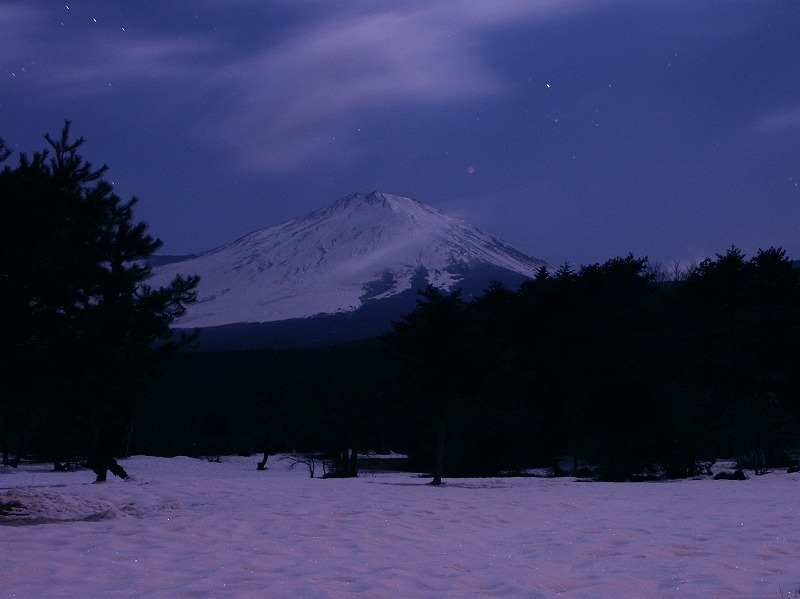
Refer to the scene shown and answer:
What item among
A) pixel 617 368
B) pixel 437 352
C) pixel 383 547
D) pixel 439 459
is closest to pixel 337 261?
pixel 617 368

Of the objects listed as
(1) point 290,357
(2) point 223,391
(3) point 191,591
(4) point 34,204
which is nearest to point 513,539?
(3) point 191,591

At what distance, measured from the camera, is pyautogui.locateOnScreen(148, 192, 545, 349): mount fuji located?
409 ft

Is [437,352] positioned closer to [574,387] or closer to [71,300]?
[71,300]

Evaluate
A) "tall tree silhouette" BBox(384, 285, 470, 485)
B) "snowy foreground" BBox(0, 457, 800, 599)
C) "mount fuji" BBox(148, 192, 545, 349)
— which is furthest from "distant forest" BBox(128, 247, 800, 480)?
"mount fuji" BBox(148, 192, 545, 349)

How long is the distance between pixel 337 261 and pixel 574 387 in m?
113

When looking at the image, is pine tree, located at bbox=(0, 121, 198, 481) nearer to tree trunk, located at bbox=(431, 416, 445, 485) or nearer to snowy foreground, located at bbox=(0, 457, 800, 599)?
snowy foreground, located at bbox=(0, 457, 800, 599)

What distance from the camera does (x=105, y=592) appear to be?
17.3ft

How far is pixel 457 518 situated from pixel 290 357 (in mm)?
35778

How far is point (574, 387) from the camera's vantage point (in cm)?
3722

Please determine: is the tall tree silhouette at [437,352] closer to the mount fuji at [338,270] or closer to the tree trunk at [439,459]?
the tree trunk at [439,459]

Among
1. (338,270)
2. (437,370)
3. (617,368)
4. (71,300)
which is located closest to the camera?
(71,300)

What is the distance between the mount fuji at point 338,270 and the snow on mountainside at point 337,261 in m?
0.21

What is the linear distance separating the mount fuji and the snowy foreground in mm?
96842

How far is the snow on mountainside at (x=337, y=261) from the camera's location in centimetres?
13625
